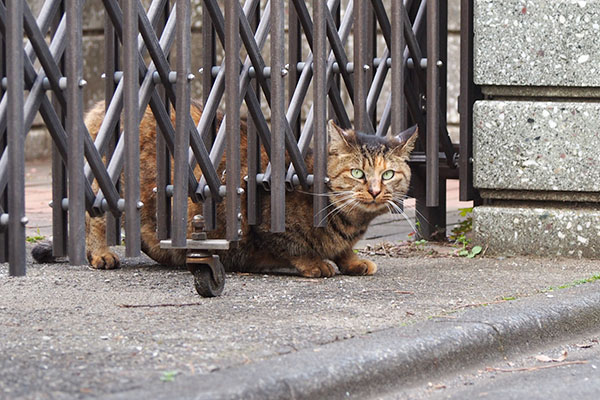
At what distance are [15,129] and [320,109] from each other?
4.83ft

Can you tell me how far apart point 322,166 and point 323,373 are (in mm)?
1668

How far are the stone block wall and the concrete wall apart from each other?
14.7 ft

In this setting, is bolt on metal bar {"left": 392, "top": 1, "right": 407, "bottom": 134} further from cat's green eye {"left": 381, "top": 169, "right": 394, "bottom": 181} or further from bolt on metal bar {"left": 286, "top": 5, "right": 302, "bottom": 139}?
bolt on metal bar {"left": 286, "top": 5, "right": 302, "bottom": 139}

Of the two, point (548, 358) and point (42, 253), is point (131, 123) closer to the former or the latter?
point (42, 253)

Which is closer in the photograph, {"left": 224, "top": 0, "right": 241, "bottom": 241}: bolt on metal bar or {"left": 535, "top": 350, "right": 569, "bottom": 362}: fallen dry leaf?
{"left": 535, "top": 350, "right": 569, "bottom": 362}: fallen dry leaf

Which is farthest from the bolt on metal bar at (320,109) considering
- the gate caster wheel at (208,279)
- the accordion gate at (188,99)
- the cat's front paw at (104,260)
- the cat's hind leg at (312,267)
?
the cat's front paw at (104,260)

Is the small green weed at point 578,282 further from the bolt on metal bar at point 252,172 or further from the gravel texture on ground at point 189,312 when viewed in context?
the bolt on metal bar at point 252,172

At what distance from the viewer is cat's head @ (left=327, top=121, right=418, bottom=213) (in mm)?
4305

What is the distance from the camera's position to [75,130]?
3367mm

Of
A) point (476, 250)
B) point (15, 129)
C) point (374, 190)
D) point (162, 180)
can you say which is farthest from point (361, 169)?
point (15, 129)

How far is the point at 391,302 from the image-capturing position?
12.2 ft

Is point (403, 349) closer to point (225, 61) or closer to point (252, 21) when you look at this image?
point (225, 61)

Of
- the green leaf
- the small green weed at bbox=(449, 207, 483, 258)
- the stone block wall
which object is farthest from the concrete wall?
the green leaf

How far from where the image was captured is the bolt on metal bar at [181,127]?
3.68 meters
